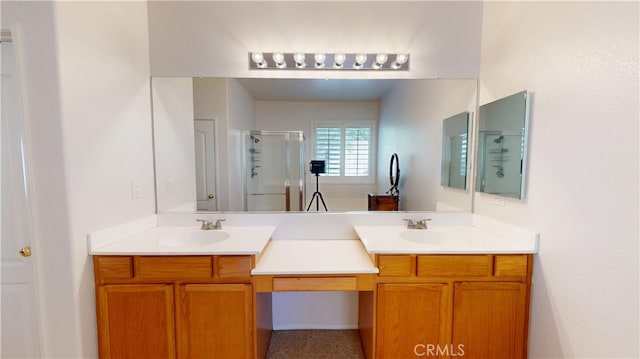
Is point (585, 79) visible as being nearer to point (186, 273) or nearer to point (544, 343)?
point (544, 343)

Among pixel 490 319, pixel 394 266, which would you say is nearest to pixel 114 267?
pixel 394 266

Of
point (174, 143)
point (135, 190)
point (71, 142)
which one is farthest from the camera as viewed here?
Answer: point (174, 143)

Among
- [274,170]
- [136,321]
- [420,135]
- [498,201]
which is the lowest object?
[136,321]

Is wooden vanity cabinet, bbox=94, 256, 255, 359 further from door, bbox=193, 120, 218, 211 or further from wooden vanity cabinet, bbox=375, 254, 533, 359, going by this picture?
wooden vanity cabinet, bbox=375, 254, 533, 359

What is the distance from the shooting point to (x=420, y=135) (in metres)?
2.03

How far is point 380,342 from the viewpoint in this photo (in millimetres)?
1483

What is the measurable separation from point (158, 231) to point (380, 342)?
1.61m

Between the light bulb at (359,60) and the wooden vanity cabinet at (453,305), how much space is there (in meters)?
1.31

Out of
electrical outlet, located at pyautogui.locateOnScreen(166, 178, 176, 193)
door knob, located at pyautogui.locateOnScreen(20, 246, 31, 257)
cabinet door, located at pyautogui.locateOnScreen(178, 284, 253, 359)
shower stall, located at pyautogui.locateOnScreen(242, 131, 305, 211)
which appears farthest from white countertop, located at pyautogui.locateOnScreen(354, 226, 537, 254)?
door knob, located at pyautogui.locateOnScreen(20, 246, 31, 257)

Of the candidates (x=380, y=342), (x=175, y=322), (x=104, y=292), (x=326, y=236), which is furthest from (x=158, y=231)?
(x=380, y=342)

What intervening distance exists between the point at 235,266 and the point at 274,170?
2.66 feet

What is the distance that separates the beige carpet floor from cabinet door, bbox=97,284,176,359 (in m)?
0.72

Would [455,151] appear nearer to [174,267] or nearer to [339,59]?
[339,59]

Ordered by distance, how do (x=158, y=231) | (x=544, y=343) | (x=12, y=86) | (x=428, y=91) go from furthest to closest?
(x=428, y=91), (x=158, y=231), (x=544, y=343), (x=12, y=86)
